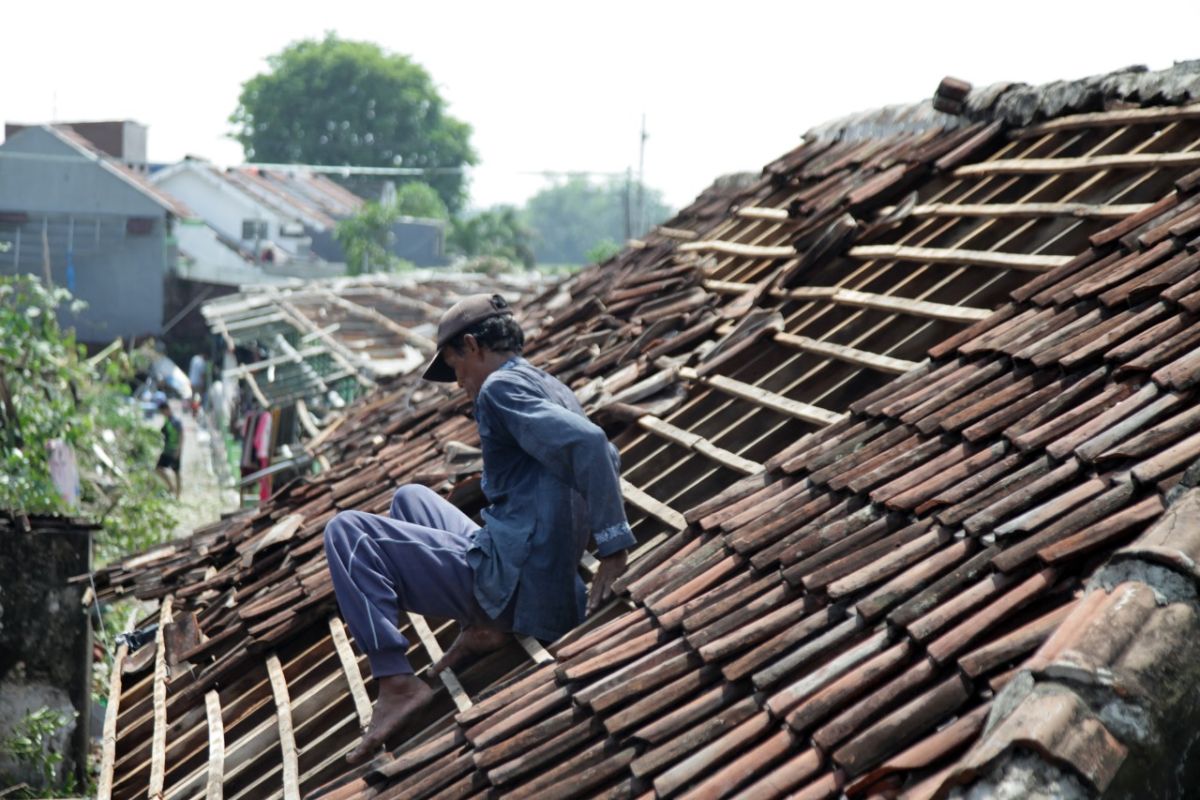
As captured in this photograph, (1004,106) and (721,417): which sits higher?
(1004,106)

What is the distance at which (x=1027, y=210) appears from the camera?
16.8 ft

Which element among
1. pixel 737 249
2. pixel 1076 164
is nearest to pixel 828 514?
pixel 1076 164

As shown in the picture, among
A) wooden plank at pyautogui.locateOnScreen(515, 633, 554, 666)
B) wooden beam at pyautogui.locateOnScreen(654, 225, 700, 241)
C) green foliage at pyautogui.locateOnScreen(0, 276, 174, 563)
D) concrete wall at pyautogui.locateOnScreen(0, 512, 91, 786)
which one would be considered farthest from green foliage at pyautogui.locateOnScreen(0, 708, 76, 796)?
wooden beam at pyautogui.locateOnScreen(654, 225, 700, 241)

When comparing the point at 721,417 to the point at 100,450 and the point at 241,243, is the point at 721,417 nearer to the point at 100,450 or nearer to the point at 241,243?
the point at 100,450

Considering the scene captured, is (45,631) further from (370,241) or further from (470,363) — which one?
(370,241)

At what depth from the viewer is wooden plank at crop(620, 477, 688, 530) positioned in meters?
4.52

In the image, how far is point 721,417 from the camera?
5.18 meters

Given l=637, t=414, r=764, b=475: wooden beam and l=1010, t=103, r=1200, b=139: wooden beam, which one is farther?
l=1010, t=103, r=1200, b=139: wooden beam

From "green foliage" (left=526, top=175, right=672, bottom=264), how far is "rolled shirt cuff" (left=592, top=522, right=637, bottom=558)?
362ft

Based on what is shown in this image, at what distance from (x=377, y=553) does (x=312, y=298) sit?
18.5m

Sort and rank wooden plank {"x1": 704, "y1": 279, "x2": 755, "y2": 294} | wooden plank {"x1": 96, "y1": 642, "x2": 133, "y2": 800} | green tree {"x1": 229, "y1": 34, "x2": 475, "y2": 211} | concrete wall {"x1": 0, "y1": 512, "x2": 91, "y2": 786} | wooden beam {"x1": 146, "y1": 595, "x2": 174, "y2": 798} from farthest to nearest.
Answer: green tree {"x1": 229, "y1": 34, "x2": 475, "y2": 211} < concrete wall {"x1": 0, "y1": 512, "x2": 91, "y2": 786} < wooden plank {"x1": 704, "y1": 279, "x2": 755, "y2": 294} < wooden plank {"x1": 96, "y1": 642, "x2": 133, "y2": 800} < wooden beam {"x1": 146, "y1": 595, "x2": 174, "y2": 798}

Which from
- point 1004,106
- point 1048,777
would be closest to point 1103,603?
point 1048,777

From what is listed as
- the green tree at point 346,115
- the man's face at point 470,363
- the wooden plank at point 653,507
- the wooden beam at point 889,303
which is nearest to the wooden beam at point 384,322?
the wooden beam at point 889,303

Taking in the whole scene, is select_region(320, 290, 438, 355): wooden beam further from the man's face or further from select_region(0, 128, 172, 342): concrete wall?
select_region(0, 128, 172, 342): concrete wall
